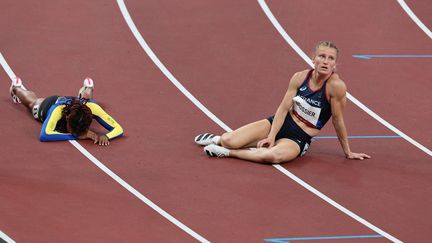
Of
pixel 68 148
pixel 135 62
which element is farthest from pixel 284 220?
pixel 135 62

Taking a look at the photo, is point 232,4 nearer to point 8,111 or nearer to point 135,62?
point 135,62

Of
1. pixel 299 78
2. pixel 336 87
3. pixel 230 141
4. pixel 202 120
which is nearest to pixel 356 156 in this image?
pixel 336 87

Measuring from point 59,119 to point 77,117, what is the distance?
271 millimetres

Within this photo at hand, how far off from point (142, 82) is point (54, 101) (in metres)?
1.49

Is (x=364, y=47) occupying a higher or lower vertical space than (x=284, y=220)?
higher

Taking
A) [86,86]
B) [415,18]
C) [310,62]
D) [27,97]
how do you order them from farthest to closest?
1. [415,18]
2. [310,62]
3. [27,97]
4. [86,86]

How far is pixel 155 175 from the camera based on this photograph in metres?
8.70

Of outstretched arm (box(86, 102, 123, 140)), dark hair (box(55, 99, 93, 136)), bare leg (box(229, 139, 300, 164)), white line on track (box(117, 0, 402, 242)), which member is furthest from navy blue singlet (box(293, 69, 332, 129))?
dark hair (box(55, 99, 93, 136))

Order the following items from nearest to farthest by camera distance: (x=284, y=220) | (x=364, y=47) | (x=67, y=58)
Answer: (x=284, y=220)
(x=67, y=58)
(x=364, y=47)

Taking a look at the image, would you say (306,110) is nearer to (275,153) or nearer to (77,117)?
(275,153)

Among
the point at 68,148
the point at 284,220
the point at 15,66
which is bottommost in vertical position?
the point at 284,220

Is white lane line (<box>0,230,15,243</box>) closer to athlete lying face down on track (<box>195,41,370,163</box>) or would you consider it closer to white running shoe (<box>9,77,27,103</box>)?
athlete lying face down on track (<box>195,41,370,163</box>)

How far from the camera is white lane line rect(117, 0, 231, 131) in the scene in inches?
404

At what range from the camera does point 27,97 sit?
10.0 meters
